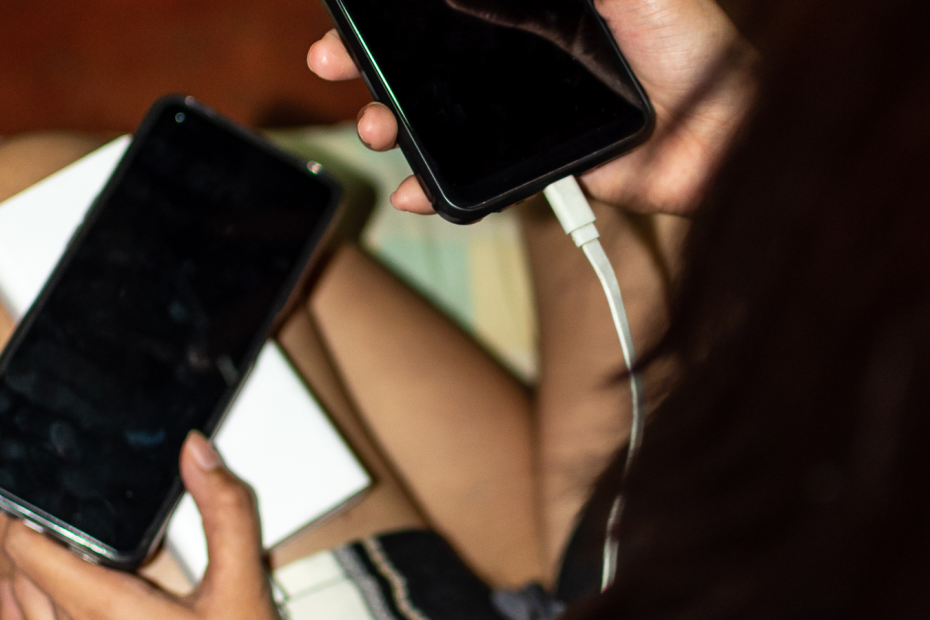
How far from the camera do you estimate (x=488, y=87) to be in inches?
12.8

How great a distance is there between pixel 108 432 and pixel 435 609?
237 millimetres

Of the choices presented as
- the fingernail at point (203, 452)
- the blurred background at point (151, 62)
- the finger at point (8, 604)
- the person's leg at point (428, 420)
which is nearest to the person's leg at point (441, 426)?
the person's leg at point (428, 420)

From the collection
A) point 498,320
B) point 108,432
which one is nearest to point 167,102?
point 108,432

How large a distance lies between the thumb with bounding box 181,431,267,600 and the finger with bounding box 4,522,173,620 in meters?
0.04

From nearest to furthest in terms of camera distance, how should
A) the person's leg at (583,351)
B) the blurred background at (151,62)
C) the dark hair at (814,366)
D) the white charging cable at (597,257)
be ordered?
1. the dark hair at (814,366)
2. the white charging cable at (597,257)
3. the person's leg at (583,351)
4. the blurred background at (151,62)

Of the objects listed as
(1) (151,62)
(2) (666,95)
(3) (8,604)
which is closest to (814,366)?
(2) (666,95)

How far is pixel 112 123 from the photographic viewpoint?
743 millimetres

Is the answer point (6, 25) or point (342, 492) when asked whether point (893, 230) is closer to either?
point (342, 492)

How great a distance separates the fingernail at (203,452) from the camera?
15.0 inches

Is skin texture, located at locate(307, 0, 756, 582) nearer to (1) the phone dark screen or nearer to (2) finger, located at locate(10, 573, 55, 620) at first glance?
(1) the phone dark screen

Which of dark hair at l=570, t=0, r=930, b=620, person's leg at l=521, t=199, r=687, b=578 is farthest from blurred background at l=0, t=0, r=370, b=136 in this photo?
dark hair at l=570, t=0, r=930, b=620

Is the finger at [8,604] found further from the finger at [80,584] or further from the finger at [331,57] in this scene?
the finger at [331,57]

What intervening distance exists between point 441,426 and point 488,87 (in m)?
0.27

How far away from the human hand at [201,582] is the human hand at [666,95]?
20cm
